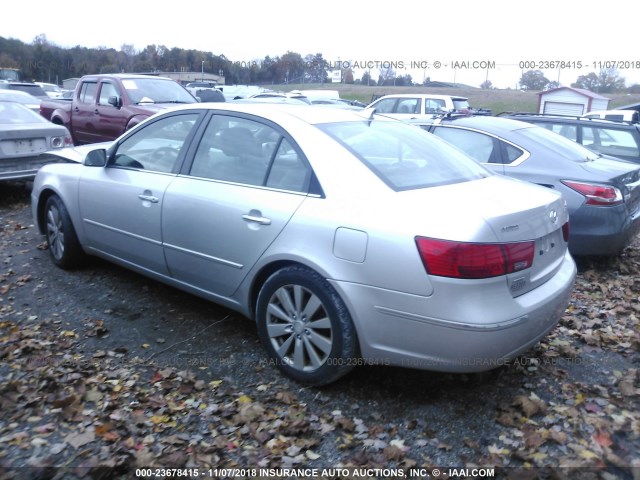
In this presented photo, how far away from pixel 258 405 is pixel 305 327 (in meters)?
0.52

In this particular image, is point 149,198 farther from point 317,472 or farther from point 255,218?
point 317,472

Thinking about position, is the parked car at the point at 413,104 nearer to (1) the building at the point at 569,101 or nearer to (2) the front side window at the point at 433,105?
(2) the front side window at the point at 433,105

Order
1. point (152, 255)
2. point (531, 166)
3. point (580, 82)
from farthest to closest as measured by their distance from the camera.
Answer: point (580, 82) → point (531, 166) → point (152, 255)

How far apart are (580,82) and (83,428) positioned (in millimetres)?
37755

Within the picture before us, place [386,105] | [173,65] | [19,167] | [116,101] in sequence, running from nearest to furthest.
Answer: [19,167] < [116,101] < [386,105] < [173,65]

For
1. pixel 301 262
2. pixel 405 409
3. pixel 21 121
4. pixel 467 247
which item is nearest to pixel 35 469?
pixel 301 262

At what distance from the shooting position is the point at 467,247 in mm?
2863

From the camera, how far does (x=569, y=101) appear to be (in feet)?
78.4

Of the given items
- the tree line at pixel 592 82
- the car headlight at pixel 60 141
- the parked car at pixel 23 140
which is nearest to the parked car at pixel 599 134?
the car headlight at pixel 60 141

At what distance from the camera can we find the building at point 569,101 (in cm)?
2355

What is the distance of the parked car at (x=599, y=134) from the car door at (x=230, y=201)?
17.7 ft

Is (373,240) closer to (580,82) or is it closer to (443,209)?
(443,209)

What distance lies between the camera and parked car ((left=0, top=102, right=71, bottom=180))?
796 centimetres

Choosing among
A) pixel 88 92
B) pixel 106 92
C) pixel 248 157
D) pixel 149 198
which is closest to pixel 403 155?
pixel 248 157
